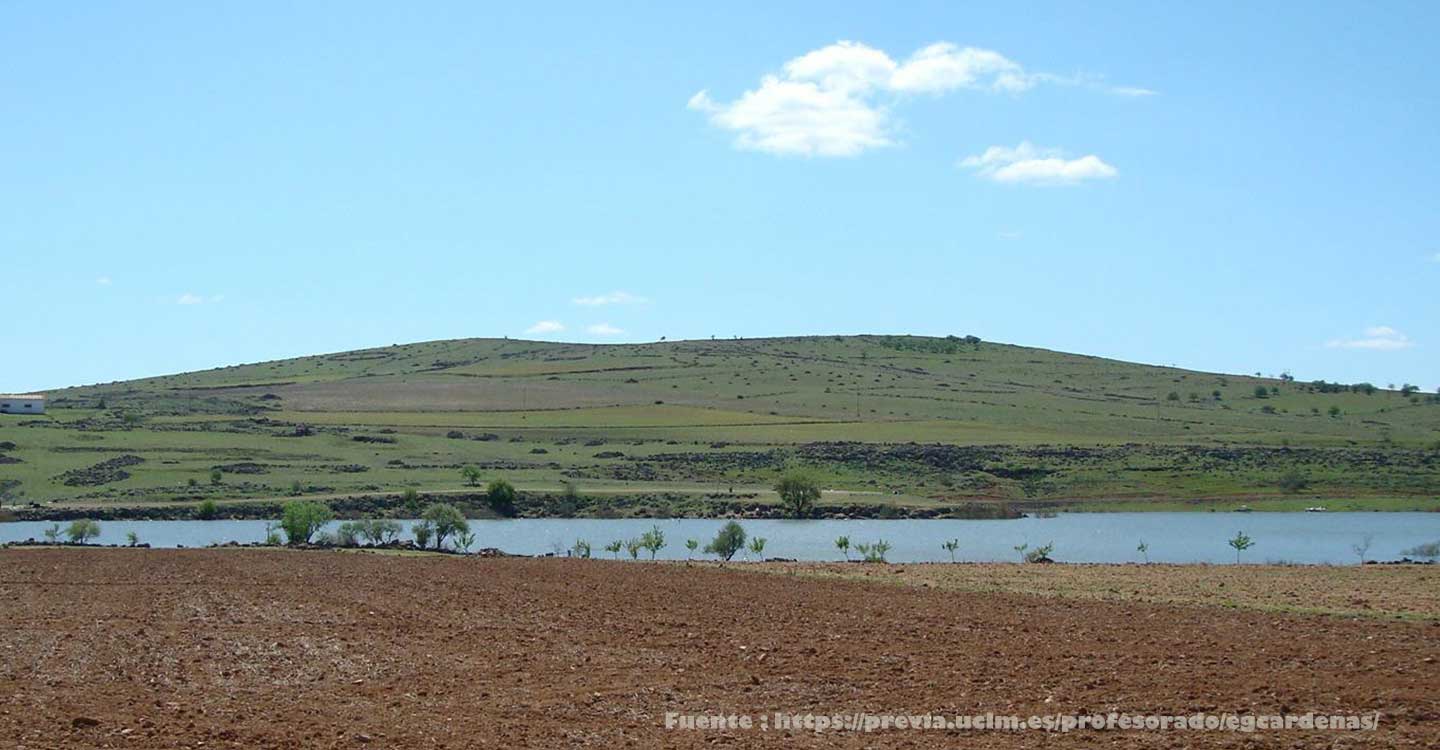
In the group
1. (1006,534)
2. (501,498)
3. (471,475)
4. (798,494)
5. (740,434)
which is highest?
(740,434)

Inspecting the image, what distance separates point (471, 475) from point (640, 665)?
69648 millimetres

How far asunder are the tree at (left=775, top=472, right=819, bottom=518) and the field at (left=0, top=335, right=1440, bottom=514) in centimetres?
298

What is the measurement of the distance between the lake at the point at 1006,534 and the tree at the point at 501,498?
75.3 inches

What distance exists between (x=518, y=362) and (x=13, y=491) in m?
89.5

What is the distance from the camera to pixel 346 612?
67.3ft

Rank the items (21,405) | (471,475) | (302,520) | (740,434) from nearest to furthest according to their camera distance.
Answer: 1. (302,520)
2. (471,475)
3. (740,434)
4. (21,405)

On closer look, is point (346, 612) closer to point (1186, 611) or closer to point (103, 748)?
point (103, 748)

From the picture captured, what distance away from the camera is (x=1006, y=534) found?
63812 mm

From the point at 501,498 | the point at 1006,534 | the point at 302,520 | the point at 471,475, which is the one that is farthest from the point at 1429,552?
the point at 471,475

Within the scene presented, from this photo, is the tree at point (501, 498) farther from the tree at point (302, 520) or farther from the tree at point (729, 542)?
the tree at point (729, 542)

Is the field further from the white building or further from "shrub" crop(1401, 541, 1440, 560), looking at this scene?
"shrub" crop(1401, 541, 1440, 560)

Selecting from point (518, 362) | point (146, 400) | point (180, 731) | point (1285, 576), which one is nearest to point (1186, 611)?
point (1285, 576)

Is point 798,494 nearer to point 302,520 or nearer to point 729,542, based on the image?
point 729,542

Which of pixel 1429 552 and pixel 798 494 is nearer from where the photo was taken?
pixel 1429 552
